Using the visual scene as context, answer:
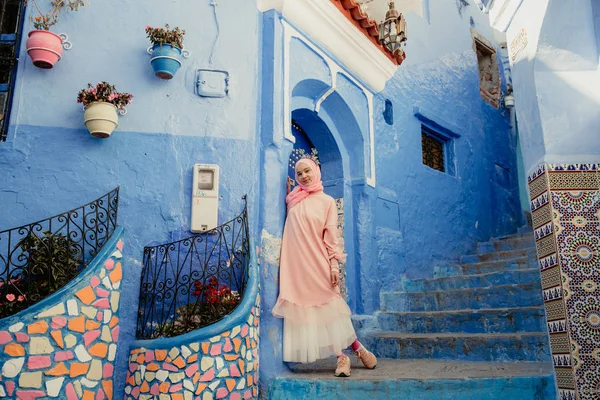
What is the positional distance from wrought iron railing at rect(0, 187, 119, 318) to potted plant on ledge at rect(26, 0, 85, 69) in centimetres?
138

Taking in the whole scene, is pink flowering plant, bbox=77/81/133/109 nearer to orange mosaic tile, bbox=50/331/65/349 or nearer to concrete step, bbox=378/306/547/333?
orange mosaic tile, bbox=50/331/65/349

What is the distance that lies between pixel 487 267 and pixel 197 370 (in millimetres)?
4345

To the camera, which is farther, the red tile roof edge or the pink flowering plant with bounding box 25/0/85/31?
the red tile roof edge

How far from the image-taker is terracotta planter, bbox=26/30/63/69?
5.00 metres

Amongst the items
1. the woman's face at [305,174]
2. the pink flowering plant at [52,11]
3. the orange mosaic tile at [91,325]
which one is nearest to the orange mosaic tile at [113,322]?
the orange mosaic tile at [91,325]

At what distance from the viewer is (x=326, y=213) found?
512 cm

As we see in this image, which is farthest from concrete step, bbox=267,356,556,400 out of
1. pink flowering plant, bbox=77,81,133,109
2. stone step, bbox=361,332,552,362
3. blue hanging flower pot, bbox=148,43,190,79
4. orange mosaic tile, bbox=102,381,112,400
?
blue hanging flower pot, bbox=148,43,190,79

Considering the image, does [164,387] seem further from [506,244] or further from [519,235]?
[519,235]

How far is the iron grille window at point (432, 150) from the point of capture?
8734 millimetres

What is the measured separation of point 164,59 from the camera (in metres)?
5.18

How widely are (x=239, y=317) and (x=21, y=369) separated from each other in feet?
5.12

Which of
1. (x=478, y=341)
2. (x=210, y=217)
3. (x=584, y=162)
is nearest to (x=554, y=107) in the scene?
(x=584, y=162)

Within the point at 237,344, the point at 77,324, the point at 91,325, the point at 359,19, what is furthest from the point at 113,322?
the point at 359,19

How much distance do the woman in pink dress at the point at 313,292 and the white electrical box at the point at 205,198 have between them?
71 centimetres
